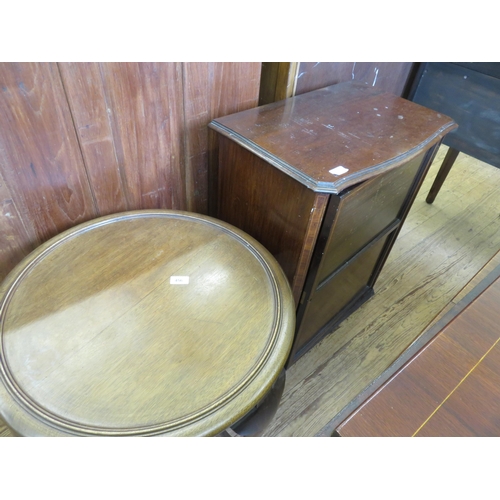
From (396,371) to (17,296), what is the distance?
625 mm

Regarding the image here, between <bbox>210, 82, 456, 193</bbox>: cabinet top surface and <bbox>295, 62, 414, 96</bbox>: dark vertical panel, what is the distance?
53 mm

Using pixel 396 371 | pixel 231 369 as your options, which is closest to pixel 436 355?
pixel 396 371

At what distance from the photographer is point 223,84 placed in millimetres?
896

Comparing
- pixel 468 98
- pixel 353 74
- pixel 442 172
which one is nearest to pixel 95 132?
pixel 353 74

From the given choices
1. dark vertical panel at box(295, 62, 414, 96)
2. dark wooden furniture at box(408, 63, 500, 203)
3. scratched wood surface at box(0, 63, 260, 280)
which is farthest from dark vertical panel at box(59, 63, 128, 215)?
dark wooden furniture at box(408, 63, 500, 203)

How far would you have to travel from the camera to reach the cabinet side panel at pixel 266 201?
79 centimetres

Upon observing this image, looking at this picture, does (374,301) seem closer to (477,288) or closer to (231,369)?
(477,288)

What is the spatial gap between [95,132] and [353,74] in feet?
2.86

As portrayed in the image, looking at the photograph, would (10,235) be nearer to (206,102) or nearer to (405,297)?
(206,102)

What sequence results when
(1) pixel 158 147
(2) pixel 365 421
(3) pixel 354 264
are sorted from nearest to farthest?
(2) pixel 365 421 → (1) pixel 158 147 → (3) pixel 354 264

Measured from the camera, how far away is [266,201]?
0.86 metres

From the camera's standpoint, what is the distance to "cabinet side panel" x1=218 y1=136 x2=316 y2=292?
0.79 m

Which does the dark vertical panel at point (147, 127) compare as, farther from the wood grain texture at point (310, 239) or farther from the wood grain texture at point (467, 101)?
the wood grain texture at point (467, 101)

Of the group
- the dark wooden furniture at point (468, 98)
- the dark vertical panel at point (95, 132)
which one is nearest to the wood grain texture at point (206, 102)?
the dark vertical panel at point (95, 132)
